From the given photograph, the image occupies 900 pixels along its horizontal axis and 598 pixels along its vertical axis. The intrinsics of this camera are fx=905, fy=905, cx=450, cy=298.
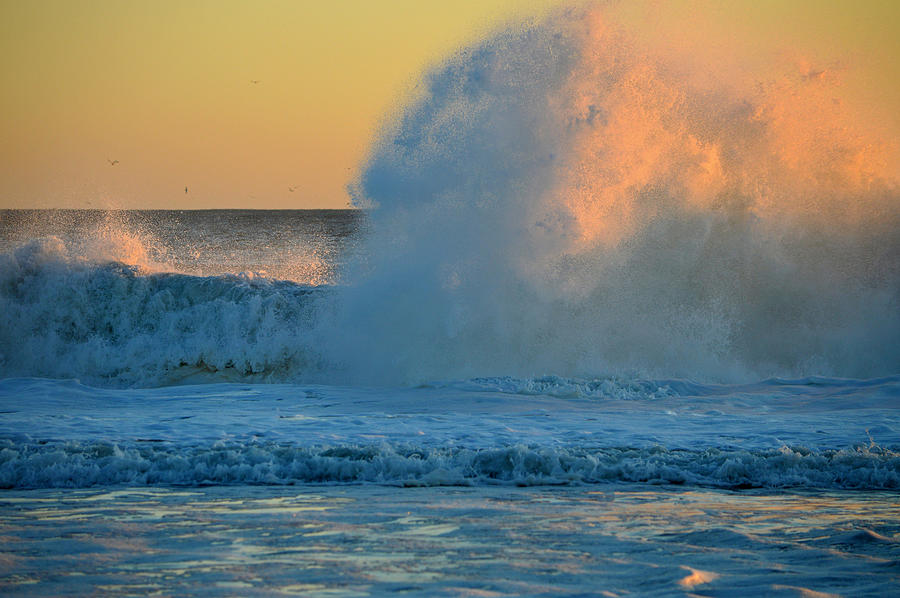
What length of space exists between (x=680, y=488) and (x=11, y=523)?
4212 mm

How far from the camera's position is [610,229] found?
13453 millimetres

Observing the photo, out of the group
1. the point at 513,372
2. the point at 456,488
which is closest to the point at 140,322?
the point at 513,372

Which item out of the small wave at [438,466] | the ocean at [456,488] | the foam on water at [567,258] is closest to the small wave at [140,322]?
the foam on water at [567,258]

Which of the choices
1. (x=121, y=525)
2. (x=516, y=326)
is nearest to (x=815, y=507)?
(x=121, y=525)

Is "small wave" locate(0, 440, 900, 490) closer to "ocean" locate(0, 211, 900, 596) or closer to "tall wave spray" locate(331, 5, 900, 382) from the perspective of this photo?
"ocean" locate(0, 211, 900, 596)

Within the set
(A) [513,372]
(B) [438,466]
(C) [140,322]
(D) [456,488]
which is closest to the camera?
(D) [456,488]

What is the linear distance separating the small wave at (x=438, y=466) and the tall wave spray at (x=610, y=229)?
543cm

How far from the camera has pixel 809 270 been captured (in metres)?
13.9

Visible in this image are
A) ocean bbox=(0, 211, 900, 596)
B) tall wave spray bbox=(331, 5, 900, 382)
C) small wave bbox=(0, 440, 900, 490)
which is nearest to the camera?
ocean bbox=(0, 211, 900, 596)

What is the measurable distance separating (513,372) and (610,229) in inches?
108

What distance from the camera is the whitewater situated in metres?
4.56

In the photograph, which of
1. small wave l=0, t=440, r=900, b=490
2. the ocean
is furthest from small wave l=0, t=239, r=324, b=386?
small wave l=0, t=440, r=900, b=490

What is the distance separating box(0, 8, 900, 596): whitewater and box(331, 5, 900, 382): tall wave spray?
0.04 m

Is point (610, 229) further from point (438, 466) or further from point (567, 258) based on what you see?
point (438, 466)
